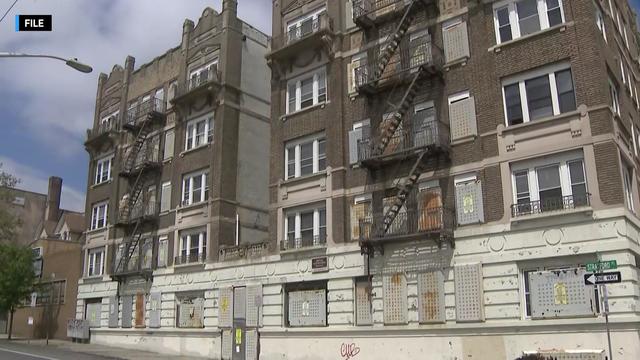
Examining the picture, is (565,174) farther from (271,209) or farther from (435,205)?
(271,209)

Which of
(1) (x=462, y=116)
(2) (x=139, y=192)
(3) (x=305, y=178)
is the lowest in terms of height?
(3) (x=305, y=178)

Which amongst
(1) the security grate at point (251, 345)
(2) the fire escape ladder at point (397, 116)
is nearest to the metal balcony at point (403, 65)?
(2) the fire escape ladder at point (397, 116)

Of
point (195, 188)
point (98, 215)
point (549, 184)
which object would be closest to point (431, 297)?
point (549, 184)

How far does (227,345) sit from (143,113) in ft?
59.6

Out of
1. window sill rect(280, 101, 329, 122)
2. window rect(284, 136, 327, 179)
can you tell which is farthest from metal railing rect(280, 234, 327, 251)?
window sill rect(280, 101, 329, 122)

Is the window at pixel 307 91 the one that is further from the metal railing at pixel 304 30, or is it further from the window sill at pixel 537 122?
the window sill at pixel 537 122

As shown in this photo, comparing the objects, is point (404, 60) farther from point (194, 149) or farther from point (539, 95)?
point (194, 149)

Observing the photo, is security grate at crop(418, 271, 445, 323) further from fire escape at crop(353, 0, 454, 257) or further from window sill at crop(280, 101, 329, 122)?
window sill at crop(280, 101, 329, 122)

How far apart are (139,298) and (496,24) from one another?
2601 cm

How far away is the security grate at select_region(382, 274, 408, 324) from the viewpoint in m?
23.5

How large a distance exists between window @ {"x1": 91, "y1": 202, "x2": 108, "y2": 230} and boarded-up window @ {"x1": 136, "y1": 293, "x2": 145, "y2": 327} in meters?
8.52

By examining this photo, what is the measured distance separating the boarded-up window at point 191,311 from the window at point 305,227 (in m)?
7.13

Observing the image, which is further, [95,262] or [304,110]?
[95,262]

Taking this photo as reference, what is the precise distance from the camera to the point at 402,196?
2420cm
